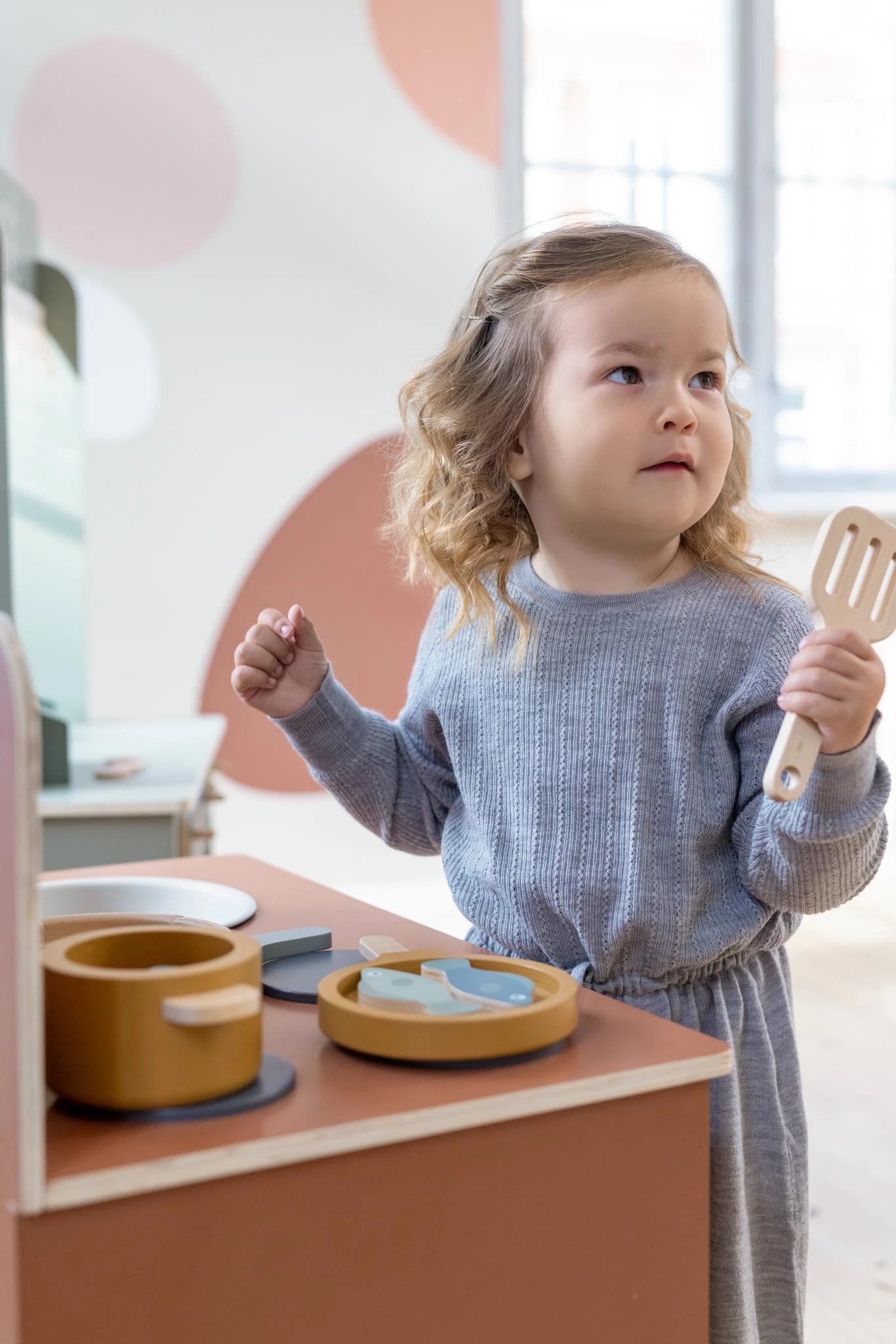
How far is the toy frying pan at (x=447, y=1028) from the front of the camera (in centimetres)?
60

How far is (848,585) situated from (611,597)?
241mm

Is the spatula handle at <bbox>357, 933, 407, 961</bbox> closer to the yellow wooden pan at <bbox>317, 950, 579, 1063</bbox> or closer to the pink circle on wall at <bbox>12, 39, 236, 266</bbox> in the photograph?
the yellow wooden pan at <bbox>317, 950, 579, 1063</bbox>

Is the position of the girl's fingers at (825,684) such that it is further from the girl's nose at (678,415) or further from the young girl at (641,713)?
the girl's nose at (678,415)

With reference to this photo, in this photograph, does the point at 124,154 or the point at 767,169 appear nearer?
the point at 124,154

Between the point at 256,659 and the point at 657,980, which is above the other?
the point at 256,659

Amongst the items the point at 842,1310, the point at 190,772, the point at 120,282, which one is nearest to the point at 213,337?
the point at 120,282

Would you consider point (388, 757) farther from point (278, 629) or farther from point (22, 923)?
point (22, 923)

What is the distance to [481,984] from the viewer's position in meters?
0.65

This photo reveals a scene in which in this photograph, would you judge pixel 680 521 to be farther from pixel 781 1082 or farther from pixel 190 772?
pixel 190 772

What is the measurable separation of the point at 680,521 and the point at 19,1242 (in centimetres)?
58

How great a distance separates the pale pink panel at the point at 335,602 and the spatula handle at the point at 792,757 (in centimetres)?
259

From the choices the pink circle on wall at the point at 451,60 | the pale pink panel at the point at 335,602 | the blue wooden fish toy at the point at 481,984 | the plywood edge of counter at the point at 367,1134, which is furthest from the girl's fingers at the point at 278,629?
the pink circle on wall at the point at 451,60

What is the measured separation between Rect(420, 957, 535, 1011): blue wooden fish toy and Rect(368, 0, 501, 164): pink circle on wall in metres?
3.01

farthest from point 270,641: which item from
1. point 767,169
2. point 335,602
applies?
point 767,169
